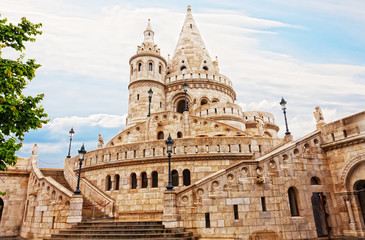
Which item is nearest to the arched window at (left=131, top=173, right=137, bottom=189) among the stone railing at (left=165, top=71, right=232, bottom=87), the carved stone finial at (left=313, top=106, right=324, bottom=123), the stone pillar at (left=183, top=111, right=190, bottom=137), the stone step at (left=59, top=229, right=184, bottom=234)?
the stone step at (left=59, top=229, right=184, bottom=234)

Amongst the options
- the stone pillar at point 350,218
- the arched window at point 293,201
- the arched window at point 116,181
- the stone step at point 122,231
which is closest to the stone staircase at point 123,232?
the stone step at point 122,231

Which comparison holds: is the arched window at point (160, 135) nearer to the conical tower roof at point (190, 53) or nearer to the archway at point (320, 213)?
the archway at point (320, 213)

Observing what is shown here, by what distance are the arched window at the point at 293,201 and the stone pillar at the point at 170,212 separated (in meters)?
5.58

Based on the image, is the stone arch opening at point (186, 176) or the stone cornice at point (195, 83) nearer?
the stone arch opening at point (186, 176)

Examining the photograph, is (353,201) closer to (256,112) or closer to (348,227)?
(348,227)

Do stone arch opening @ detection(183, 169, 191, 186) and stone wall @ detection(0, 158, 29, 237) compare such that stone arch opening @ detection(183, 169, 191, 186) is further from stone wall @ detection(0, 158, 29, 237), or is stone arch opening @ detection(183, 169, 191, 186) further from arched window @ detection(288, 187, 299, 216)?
stone wall @ detection(0, 158, 29, 237)

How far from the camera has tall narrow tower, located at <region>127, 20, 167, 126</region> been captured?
96.9ft

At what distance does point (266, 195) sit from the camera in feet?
37.5

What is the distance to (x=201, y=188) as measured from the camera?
Result: 11.5m

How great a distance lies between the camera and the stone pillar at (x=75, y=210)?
41.6 ft

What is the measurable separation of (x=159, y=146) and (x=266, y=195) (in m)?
7.60

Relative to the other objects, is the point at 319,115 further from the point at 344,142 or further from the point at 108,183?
the point at 108,183

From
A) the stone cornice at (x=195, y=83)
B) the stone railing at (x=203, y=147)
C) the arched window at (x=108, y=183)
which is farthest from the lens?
the stone cornice at (x=195, y=83)

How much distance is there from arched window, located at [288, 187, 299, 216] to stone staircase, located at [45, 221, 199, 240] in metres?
4.86
